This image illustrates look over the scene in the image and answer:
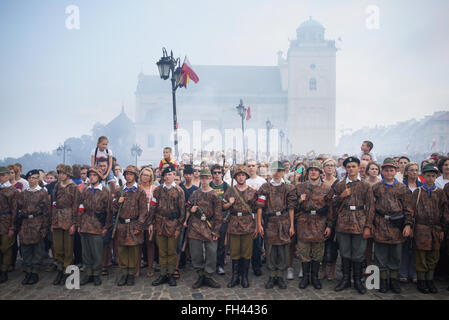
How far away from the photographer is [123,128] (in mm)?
64750

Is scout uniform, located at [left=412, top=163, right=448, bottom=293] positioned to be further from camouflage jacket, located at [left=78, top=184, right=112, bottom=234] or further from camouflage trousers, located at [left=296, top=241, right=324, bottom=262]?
camouflage jacket, located at [left=78, top=184, right=112, bottom=234]

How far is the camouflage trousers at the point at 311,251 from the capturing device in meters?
4.85

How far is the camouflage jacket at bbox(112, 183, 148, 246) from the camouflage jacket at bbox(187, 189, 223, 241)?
0.93m

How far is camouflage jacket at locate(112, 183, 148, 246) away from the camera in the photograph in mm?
4945

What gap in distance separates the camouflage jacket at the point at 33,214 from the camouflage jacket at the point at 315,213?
4946mm

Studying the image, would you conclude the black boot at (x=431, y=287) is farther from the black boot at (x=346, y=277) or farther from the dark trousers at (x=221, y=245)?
the dark trousers at (x=221, y=245)

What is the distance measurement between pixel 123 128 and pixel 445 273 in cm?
6684

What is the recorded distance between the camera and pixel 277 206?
15.9 feet

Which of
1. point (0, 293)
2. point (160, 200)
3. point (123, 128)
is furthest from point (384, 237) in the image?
point (123, 128)

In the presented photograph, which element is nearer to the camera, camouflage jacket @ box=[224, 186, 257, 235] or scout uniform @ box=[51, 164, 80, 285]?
camouflage jacket @ box=[224, 186, 257, 235]

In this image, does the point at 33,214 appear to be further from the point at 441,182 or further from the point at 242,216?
the point at 441,182

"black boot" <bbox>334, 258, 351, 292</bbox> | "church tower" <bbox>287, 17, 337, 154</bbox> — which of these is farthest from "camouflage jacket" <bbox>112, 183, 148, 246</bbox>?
"church tower" <bbox>287, 17, 337, 154</bbox>

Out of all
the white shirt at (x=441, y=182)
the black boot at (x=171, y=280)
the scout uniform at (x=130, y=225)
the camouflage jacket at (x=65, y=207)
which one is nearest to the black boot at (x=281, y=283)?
the black boot at (x=171, y=280)

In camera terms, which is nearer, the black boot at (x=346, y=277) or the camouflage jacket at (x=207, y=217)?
the black boot at (x=346, y=277)
